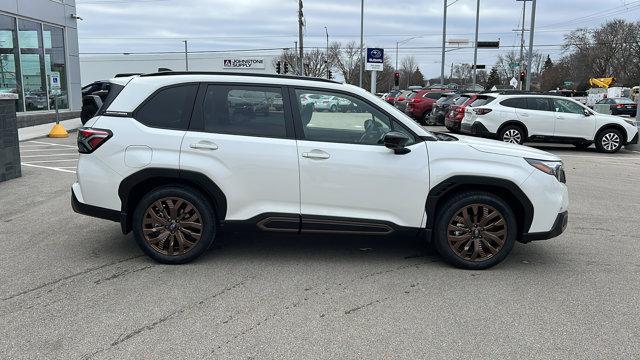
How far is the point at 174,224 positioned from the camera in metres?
4.85

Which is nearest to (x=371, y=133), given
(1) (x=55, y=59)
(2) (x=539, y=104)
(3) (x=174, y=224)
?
(3) (x=174, y=224)

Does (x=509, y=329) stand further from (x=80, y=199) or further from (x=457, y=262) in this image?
(x=80, y=199)

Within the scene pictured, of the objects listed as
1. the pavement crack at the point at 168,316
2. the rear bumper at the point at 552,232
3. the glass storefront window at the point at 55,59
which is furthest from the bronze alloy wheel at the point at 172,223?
the glass storefront window at the point at 55,59

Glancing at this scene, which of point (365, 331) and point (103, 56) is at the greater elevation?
point (103, 56)

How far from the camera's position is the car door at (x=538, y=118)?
14.9 metres

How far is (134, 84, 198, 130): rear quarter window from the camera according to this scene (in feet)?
15.9

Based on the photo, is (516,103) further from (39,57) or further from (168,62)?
(168,62)

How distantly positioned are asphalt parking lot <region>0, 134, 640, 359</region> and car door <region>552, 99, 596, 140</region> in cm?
938

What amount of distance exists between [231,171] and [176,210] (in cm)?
64

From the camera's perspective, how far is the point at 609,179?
10.5 metres

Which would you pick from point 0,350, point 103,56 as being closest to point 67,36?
point 0,350

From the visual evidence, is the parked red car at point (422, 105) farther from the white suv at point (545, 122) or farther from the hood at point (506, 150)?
the hood at point (506, 150)

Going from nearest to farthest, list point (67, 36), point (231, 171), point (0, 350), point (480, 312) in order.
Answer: point (0, 350)
point (480, 312)
point (231, 171)
point (67, 36)

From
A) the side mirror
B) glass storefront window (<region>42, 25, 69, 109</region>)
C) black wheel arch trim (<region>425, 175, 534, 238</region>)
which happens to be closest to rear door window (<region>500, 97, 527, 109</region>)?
black wheel arch trim (<region>425, 175, 534, 238</region>)
